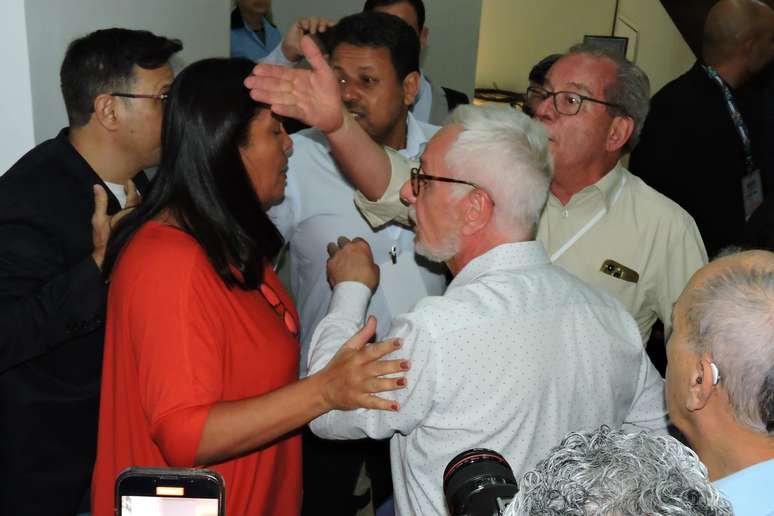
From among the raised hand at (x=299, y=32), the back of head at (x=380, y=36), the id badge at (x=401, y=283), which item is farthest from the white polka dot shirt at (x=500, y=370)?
the raised hand at (x=299, y=32)

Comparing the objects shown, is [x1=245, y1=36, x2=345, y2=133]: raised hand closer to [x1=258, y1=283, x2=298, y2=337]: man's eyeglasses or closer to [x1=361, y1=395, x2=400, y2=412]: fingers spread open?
[x1=258, y1=283, x2=298, y2=337]: man's eyeglasses

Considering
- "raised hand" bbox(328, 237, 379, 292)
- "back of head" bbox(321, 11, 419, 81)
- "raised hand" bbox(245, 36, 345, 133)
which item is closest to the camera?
"raised hand" bbox(245, 36, 345, 133)

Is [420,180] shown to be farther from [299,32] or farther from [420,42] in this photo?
[420,42]

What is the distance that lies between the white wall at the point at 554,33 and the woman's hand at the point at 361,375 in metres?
5.54

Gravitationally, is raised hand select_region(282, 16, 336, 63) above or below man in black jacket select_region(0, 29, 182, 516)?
above

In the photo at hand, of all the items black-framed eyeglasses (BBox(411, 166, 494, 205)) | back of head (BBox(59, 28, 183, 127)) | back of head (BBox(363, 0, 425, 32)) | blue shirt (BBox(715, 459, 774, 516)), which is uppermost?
back of head (BBox(363, 0, 425, 32))

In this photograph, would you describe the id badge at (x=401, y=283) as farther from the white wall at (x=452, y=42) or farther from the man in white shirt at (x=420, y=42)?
the white wall at (x=452, y=42)

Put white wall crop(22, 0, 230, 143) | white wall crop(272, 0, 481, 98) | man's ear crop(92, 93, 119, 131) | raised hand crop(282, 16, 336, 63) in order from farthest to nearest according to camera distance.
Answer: white wall crop(272, 0, 481, 98), raised hand crop(282, 16, 336, 63), white wall crop(22, 0, 230, 143), man's ear crop(92, 93, 119, 131)

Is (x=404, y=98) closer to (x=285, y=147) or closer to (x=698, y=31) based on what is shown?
(x=285, y=147)

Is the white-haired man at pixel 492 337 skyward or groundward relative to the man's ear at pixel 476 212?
groundward

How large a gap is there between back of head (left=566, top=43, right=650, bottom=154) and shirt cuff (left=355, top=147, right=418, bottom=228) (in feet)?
2.19

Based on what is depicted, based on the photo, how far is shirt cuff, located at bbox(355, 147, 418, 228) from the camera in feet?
7.21

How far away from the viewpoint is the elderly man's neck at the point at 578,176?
2.47 m

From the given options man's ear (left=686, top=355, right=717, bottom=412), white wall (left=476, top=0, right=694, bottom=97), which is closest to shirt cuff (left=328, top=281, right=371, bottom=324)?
man's ear (left=686, top=355, right=717, bottom=412)
